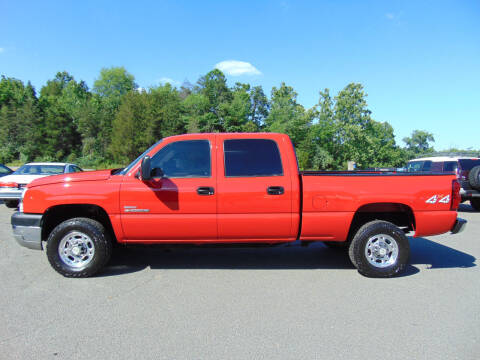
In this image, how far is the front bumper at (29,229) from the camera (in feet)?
14.1

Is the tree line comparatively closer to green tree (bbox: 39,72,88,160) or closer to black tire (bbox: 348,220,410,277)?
green tree (bbox: 39,72,88,160)

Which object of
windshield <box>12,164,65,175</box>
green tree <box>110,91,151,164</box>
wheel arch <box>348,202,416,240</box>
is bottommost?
wheel arch <box>348,202,416,240</box>

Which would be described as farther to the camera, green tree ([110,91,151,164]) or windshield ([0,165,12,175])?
green tree ([110,91,151,164])

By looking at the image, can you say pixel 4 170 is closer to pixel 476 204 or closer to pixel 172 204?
pixel 172 204

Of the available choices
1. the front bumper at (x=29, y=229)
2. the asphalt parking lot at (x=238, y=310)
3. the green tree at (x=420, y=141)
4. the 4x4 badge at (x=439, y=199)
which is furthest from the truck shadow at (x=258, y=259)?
the green tree at (x=420, y=141)

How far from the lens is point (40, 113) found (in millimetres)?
50375

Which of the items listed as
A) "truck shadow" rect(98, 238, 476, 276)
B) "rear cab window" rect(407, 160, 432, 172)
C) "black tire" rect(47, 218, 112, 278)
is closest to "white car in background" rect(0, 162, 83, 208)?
"truck shadow" rect(98, 238, 476, 276)

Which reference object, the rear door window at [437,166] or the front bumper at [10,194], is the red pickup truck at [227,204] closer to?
the front bumper at [10,194]

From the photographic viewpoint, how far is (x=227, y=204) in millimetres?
4246

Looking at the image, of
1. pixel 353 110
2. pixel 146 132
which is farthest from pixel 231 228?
pixel 353 110

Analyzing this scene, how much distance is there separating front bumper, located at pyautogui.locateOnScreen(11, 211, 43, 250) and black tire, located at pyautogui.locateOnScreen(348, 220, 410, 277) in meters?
4.26

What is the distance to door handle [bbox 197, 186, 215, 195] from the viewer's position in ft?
13.8

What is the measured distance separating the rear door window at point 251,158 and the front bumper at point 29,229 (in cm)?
262

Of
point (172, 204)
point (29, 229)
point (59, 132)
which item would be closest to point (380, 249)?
point (172, 204)
